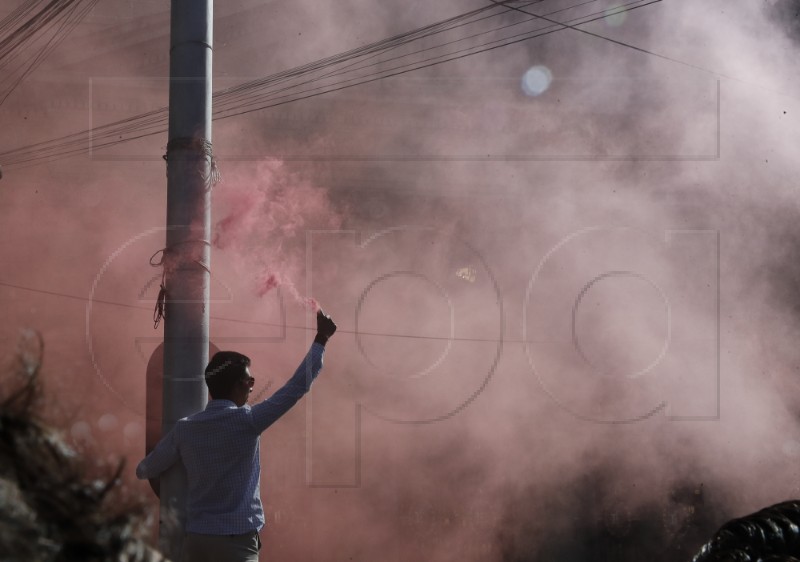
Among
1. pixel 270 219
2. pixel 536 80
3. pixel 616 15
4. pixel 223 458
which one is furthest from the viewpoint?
pixel 536 80

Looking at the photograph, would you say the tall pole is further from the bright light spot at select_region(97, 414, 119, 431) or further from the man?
the bright light spot at select_region(97, 414, 119, 431)

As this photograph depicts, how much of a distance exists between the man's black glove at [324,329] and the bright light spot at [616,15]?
693 cm

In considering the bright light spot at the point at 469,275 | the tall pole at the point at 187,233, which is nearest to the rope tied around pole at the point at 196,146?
the tall pole at the point at 187,233

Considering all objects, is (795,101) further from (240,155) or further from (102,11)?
(102,11)

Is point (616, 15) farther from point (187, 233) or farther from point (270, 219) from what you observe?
point (187, 233)

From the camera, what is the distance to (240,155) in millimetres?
9562

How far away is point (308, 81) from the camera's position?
9.59 metres

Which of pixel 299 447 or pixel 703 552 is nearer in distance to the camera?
pixel 703 552

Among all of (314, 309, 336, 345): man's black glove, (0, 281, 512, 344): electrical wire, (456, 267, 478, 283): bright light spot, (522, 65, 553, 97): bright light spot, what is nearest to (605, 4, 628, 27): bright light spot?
(522, 65, 553, 97): bright light spot

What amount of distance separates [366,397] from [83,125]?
454 cm

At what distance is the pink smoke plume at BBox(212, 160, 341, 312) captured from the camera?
595cm

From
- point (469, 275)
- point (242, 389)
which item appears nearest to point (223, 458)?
point (242, 389)

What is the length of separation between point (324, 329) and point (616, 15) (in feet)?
23.1

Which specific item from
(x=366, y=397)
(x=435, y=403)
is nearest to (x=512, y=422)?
(x=435, y=403)
